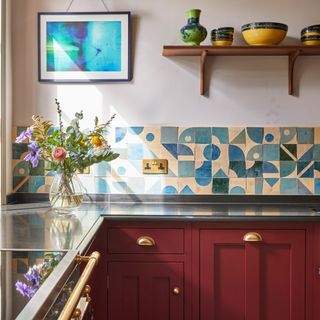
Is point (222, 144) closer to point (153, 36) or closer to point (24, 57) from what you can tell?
point (153, 36)

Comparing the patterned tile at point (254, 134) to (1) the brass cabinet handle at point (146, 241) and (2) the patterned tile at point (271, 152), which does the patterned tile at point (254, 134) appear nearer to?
(2) the patterned tile at point (271, 152)

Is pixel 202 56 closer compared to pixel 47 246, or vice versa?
pixel 47 246

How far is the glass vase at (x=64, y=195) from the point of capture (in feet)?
8.56

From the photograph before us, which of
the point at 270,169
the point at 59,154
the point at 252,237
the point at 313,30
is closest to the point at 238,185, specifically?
the point at 270,169

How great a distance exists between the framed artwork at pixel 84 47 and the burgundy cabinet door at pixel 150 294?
3.66ft

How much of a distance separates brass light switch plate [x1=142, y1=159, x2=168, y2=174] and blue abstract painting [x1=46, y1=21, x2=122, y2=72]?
1.86ft

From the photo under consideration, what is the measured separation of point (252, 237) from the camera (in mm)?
2590

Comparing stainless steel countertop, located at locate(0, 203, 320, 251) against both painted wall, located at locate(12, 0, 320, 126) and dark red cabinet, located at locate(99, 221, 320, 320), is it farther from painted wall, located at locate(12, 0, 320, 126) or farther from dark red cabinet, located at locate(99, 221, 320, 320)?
painted wall, located at locate(12, 0, 320, 126)

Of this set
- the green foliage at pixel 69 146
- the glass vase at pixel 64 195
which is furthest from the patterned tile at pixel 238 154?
the glass vase at pixel 64 195

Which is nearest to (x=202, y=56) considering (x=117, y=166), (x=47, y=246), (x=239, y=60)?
(x=239, y=60)

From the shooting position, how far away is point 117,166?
3.09 metres

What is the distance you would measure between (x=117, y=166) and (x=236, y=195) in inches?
28.1

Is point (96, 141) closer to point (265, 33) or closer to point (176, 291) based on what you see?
point (176, 291)

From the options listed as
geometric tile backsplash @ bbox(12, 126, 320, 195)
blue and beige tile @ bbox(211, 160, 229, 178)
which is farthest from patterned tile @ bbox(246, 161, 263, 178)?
blue and beige tile @ bbox(211, 160, 229, 178)
